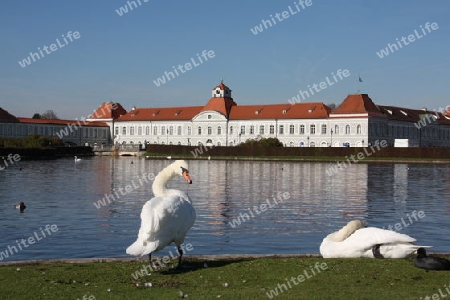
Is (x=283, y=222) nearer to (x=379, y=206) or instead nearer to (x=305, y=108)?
(x=379, y=206)

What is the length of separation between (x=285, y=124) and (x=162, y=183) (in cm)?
11307

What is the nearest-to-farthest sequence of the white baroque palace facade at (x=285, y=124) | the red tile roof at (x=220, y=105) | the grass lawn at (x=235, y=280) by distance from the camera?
1. the grass lawn at (x=235, y=280)
2. the white baroque palace facade at (x=285, y=124)
3. the red tile roof at (x=220, y=105)

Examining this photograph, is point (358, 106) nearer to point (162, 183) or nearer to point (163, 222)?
point (162, 183)

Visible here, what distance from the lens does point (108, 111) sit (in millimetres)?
144250

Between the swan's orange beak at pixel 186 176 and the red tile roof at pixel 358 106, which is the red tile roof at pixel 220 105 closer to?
the red tile roof at pixel 358 106

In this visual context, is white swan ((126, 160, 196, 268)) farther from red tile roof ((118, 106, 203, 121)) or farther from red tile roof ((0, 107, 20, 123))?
red tile roof ((118, 106, 203, 121))

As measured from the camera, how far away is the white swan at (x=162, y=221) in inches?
398

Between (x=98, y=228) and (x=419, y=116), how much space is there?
407ft

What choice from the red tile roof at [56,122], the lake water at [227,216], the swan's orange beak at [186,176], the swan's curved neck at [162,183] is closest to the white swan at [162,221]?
the swan's curved neck at [162,183]

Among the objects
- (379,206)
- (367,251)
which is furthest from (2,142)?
(367,251)

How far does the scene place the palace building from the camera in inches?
4594

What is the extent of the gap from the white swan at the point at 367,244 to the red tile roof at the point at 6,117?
120 m

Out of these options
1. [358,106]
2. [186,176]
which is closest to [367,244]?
[186,176]

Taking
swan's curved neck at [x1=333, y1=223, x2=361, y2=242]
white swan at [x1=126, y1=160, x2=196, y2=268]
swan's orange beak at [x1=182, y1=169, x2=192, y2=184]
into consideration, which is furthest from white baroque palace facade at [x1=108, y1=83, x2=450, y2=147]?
white swan at [x1=126, y1=160, x2=196, y2=268]
